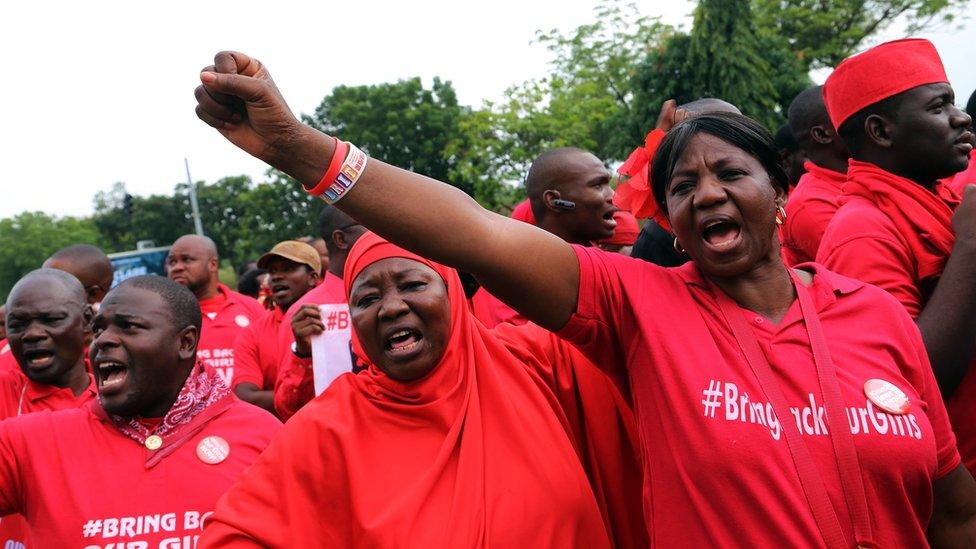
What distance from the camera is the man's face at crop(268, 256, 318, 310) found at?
22.1 ft

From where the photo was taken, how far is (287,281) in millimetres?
6762

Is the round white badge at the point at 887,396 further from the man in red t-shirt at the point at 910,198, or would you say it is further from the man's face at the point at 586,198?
the man's face at the point at 586,198

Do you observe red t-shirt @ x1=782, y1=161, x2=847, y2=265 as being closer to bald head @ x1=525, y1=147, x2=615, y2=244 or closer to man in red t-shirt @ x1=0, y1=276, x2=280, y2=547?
bald head @ x1=525, y1=147, x2=615, y2=244

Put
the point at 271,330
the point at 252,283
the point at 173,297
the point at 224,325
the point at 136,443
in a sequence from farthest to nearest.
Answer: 1. the point at 252,283
2. the point at 224,325
3. the point at 271,330
4. the point at 173,297
5. the point at 136,443

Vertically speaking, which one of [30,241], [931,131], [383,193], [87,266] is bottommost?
[30,241]

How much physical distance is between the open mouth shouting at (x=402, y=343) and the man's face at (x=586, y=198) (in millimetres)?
2004

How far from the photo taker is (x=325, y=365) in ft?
14.3

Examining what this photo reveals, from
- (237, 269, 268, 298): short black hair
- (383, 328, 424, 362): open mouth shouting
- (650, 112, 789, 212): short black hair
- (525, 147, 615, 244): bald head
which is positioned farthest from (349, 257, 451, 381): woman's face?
(237, 269, 268, 298): short black hair

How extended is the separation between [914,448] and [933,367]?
0.61 m

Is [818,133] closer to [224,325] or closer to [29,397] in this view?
[29,397]

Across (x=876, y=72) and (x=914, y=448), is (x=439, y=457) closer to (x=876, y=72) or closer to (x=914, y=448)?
(x=914, y=448)

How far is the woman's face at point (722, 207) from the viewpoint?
207 centimetres

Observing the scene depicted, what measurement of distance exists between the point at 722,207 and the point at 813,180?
74.3 inches

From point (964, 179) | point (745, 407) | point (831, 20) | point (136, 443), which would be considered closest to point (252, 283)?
point (136, 443)
